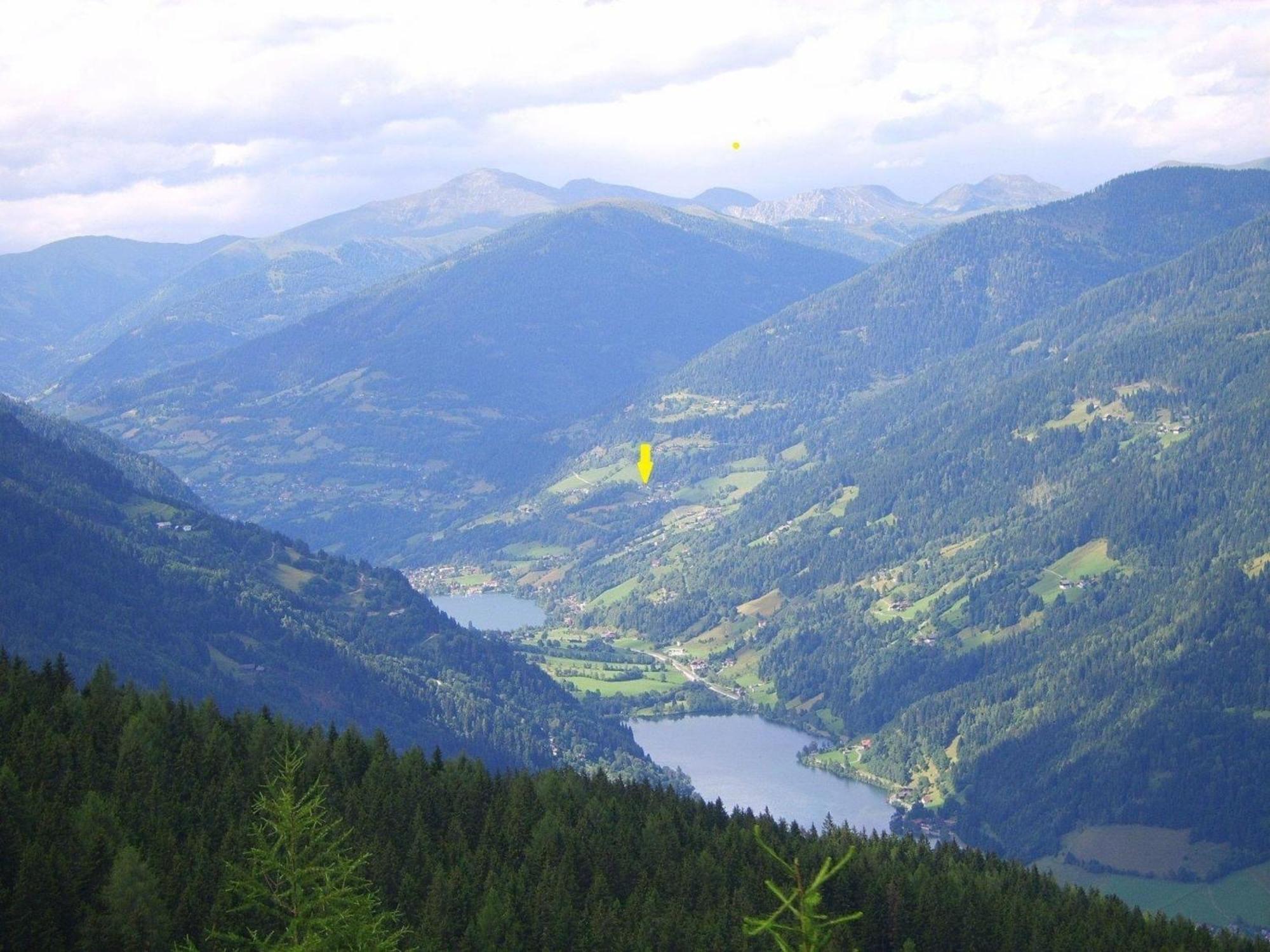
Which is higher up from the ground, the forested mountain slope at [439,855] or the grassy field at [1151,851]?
the forested mountain slope at [439,855]

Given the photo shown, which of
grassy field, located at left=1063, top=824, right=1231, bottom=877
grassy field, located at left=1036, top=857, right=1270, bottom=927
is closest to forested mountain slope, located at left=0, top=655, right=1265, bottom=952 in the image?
grassy field, located at left=1036, top=857, right=1270, bottom=927

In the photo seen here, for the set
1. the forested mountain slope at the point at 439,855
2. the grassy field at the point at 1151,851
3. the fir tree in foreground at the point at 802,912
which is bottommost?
the grassy field at the point at 1151,851

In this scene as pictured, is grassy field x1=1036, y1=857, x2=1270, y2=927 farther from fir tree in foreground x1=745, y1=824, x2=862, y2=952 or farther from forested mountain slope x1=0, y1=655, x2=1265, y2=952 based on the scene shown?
fir tree in foreground x1=745, y1=824, x2=862, y2=952

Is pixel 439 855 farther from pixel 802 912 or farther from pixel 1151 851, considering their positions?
pixel 1151 851

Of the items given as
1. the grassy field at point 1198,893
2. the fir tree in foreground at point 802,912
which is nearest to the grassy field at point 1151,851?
the grassy field at point 1198,893

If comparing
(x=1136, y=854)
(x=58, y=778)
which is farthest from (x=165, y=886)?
(x=1136, y=854)

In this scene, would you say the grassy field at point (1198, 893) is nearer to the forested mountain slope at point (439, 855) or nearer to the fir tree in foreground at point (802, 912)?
the forested mountain slope at point (439, 855)
